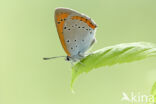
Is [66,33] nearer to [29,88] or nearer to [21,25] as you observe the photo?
[29,88]

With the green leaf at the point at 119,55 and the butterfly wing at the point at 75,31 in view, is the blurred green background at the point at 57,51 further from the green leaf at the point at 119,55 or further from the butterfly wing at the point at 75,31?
the green leaf at the point at 119,55

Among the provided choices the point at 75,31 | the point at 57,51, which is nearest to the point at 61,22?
the point at 75,31

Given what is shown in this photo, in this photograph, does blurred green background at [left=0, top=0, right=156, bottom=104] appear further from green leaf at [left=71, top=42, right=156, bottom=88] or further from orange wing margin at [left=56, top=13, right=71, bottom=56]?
green leaf at [left=71, top=42, right=156, bottom=88]

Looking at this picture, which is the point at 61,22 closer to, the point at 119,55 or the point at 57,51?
the point at 119,55

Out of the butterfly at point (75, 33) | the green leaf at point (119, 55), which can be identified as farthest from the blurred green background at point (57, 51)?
the green leaf at point (119, 55)

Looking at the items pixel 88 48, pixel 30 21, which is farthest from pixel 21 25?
pixel 88 48

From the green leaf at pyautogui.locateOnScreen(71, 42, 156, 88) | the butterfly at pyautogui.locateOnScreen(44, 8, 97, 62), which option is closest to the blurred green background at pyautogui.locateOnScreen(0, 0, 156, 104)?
the butterfly at pyautogui.locateOnScreen(44, 8, 97, 62)
